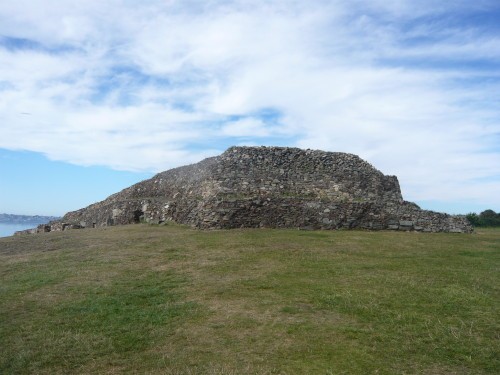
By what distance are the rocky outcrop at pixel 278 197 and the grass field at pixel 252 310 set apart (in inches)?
197

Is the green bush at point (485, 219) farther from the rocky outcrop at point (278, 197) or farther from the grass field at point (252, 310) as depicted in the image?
the grass field at point (252, 310)

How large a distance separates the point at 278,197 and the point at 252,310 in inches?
484

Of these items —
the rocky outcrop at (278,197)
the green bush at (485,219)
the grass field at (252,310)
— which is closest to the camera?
the grass field at (252,310)

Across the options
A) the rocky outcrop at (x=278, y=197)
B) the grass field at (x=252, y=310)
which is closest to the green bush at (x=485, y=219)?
the rocky outcrop at (x=278, y=197)

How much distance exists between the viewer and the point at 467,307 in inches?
318

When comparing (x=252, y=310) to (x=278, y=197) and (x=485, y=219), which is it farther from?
(x=485, y=219)

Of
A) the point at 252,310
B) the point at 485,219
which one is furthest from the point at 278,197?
the point at 485,219

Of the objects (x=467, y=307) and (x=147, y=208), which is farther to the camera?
(x=147, y=208)

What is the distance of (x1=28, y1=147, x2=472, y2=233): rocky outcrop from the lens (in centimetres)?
1958

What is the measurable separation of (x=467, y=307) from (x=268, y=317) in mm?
3749

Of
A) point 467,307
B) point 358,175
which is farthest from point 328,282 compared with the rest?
point 358,175

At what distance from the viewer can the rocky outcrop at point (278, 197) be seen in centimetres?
1958

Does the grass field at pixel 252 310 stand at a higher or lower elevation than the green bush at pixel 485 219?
lower

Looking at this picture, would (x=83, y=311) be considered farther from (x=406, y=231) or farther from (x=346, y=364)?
(x=406, y=231)
